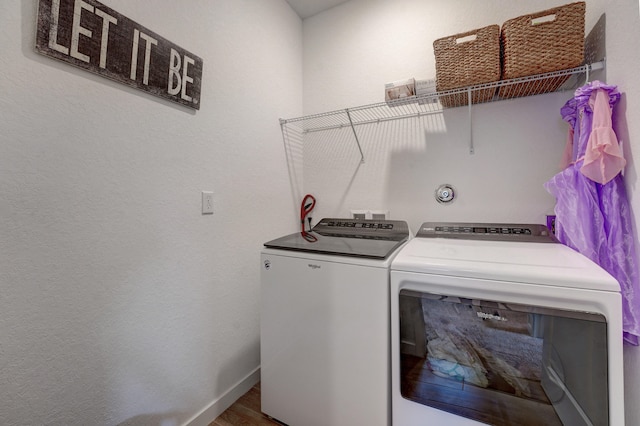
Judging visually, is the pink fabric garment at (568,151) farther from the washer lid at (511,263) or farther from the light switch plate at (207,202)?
the light switch plate at (207,202)

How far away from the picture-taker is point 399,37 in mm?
1789

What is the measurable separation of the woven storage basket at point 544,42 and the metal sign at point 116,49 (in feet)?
4.95

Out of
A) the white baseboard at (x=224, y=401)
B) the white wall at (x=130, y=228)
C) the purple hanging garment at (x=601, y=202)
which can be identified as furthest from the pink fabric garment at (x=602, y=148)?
the white baseboard at (x=224, y=401)

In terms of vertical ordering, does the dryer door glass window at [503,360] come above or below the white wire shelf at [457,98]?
below

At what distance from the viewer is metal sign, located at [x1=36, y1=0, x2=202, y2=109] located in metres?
0.82

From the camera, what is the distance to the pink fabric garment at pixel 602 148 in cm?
94

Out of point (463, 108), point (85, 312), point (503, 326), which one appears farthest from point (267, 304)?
point (463, 108)

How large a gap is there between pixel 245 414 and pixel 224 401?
5.4 inches

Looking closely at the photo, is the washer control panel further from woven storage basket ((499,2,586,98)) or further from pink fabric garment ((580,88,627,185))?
woven storage basket ((499,2,586,98))

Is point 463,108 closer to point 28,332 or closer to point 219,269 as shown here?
point 219,269

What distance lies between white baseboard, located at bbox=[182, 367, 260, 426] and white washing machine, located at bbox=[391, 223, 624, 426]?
37.4 inches

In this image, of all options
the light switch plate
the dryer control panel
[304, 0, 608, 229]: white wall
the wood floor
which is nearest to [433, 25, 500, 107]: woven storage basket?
[304, 0, 608, 229]: white wall

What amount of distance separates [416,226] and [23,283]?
186cm

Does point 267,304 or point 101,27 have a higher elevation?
point 101,27
